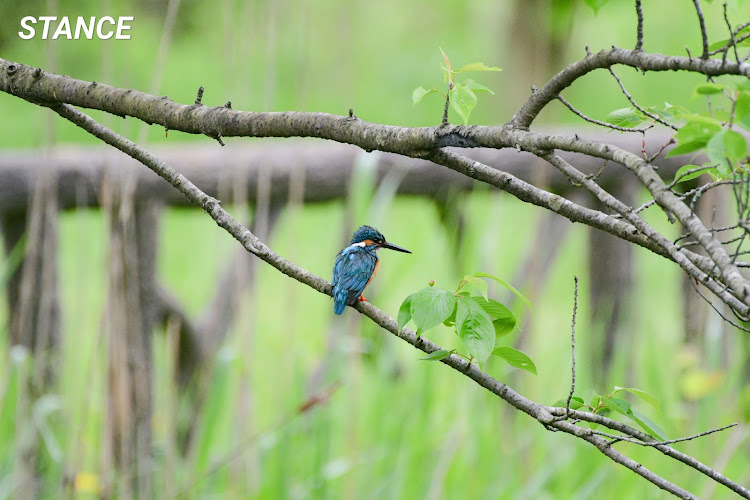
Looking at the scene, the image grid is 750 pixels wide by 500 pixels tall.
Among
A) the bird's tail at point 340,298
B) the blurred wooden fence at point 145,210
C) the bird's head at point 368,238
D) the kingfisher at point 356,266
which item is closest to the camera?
the bird's tail at point 340,298

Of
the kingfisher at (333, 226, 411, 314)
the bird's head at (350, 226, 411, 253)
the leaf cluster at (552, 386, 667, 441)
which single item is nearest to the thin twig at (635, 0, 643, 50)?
the leaf cluster at (552, 386, 667, 441)

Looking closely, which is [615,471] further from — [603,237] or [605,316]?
[603,237]

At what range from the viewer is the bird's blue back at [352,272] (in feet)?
5.01

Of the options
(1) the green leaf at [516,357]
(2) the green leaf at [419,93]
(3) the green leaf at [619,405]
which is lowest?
(3) the green leaf at [619,405]

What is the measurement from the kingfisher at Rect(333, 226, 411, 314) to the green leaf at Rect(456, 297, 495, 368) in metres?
0.50

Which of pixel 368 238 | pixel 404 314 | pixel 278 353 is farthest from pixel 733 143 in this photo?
pixel 278 353

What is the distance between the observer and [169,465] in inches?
92.0

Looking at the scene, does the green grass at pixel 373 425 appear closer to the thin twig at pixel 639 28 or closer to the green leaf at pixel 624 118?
the green leaf at pixel 624 118

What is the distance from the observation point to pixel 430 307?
93 cm

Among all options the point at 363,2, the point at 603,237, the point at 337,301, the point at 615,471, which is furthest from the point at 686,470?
the point at 363,2

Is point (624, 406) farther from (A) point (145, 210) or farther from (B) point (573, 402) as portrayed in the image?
(A) point (145, 210)

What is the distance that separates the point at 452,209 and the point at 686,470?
1.14 m

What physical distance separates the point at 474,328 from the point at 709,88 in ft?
1.15

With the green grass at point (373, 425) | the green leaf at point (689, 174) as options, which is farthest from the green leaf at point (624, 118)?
the green grass at point (373, 425)
